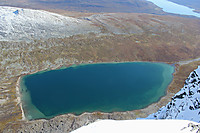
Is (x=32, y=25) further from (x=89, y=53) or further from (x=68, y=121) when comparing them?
(x=68, y=121)

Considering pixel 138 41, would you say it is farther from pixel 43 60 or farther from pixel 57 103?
pixel 57 103

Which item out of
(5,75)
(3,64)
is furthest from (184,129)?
(3,64)

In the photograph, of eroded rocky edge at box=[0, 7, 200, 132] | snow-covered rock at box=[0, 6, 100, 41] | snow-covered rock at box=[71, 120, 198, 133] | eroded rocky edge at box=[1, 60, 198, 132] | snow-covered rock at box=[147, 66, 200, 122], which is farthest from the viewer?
snow-covered rock at box=[0, 6, 100, 41]

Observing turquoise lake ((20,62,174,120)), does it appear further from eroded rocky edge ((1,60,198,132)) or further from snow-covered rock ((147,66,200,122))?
snow-covered rock ((147,66,200,122))

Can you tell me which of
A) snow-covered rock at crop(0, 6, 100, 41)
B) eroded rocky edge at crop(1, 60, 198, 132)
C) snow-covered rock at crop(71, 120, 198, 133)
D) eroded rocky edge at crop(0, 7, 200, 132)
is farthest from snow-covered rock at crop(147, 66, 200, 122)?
snow-covered rock at crop(0, 6, 100, 41)

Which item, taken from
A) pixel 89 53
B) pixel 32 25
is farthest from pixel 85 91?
pixel 32 25

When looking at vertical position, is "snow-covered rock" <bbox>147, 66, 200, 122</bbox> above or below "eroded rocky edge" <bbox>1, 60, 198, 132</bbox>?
above

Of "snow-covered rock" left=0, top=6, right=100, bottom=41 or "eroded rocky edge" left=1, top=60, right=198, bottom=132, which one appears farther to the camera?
"snow-covered rock" left=0, top=6, right=100, bottom=41
